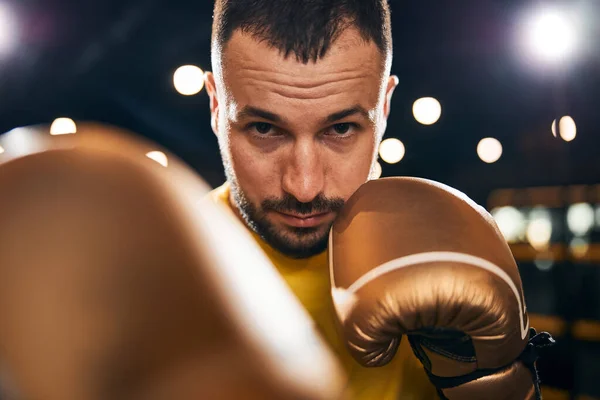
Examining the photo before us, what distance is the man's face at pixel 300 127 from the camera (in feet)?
3.04

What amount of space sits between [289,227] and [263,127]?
0.17 meters

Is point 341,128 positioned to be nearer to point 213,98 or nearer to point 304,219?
point 304,219

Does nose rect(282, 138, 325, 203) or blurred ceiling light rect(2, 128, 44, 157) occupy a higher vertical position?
blurred ceiling light rect(2, 128, 44, 157)

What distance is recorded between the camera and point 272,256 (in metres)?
1.01

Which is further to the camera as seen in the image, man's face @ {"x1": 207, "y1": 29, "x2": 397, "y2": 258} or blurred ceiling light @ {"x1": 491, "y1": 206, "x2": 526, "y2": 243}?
blurred ceiling light @ {"x1": 491, "y1": 206, "x2": 526, "y2": 243}

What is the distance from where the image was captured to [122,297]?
0.25 metres

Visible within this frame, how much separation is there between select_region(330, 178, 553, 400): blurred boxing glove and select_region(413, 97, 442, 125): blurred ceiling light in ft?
1.79

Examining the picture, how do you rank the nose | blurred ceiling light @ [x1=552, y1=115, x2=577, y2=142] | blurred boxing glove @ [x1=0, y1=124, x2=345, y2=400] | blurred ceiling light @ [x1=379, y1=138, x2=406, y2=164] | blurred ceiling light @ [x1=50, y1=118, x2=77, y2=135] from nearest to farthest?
blurred boxing glove @ [x1=0, y1=124, x2=345, y2=400]
the nose
blurred ceiling light @ [x1=379, y1=138, x2=406, y2=164]
blurred ceiling light @ [x1=50, y1=118, x2=77, y2=135]
blurred ceiling light @ [x1=552, y1=115, x2=577, y2=142]

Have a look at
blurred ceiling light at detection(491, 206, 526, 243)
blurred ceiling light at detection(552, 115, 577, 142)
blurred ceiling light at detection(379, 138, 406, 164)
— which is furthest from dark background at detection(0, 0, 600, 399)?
blurred ceiling light at detection(491, 206, 526, 243)

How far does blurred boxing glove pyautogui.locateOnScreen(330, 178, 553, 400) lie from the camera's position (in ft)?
2.14

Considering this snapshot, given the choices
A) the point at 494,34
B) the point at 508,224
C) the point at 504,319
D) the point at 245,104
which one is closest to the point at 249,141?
the point at 245,104

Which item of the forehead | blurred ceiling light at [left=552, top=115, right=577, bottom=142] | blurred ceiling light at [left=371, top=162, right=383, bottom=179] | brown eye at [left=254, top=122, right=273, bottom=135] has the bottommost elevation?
blurred ceiling light at [left=552, top=115, right=577, bottom=142]

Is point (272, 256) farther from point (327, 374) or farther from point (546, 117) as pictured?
point (546, 117)

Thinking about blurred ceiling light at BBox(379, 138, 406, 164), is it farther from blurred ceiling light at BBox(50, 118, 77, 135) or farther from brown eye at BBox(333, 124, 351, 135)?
blurred ceiling light at BBox(50, 118, 77, 135)
